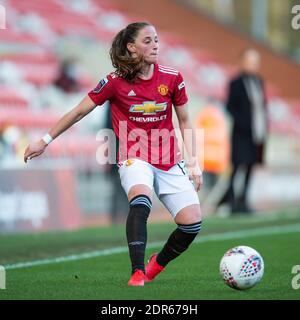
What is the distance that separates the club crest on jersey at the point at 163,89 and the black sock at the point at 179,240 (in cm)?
95

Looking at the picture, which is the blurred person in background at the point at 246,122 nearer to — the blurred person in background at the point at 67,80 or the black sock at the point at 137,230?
the blurred person in background at the point at 67,80

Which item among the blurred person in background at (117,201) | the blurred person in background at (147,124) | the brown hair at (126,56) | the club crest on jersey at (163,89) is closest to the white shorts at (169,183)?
the blurred person in background at (147,124)

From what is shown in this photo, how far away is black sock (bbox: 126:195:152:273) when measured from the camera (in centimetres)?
682

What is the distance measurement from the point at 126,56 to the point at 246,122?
26.3ft

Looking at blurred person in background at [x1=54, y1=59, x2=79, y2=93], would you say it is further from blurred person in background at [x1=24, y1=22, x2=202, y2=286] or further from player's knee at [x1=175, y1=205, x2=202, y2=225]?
player's knee at [x1=175, y1=205, x2=202, y2=225]

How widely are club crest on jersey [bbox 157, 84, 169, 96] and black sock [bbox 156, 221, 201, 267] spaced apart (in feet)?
3.11

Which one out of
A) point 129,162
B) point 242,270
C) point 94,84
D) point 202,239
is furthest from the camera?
point 94,84

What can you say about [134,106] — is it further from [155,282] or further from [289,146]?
[289,146]

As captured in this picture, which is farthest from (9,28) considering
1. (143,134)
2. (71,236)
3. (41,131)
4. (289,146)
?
(143,134)

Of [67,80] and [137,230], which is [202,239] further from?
[67,80]

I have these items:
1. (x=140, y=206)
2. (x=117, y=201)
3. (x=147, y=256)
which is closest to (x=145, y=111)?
(x=140, y=206)

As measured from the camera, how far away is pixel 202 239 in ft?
36.3

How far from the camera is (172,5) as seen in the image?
24.9 metres

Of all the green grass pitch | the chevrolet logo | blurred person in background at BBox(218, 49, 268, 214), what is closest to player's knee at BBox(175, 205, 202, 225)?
the green grass pitch
